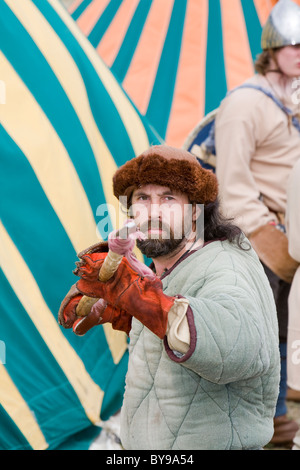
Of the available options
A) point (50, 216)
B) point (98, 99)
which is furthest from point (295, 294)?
point (98, 99)

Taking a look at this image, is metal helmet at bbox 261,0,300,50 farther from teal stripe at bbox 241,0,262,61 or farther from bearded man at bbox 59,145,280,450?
bearded man at bbox 59,145,280,450

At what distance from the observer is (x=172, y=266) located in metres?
1.65

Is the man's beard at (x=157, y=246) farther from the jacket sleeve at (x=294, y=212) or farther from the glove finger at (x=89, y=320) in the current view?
the jacket sleeve at (x=294, y=212)

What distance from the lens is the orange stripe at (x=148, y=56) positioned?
13.3 ft

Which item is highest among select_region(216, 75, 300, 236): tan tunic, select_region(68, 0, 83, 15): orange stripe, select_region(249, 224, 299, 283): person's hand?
select_region(68, 0, 83, 15): orange stripe

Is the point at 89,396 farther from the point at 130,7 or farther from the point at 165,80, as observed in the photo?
the point at 130,7

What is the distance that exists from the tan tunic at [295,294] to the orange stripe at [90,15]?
207 centimetres

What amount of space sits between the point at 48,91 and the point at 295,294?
1183mm

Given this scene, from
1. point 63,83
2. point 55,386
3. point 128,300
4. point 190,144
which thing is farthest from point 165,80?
point 128,300

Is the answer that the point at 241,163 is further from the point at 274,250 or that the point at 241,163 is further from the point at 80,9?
the point at 80,9

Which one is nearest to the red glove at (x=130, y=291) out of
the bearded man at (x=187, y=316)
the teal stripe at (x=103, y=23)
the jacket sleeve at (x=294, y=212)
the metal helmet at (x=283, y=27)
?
the bearded man at (x=187, y=316)

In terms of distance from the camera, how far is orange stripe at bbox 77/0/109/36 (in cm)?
424

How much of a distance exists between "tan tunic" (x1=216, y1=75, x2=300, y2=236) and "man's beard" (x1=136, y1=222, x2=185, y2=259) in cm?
134

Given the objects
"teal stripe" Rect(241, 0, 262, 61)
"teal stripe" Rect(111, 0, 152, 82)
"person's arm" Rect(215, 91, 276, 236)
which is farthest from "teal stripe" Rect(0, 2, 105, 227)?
"teal stripe" Rect(241, 0, 262, 61)
